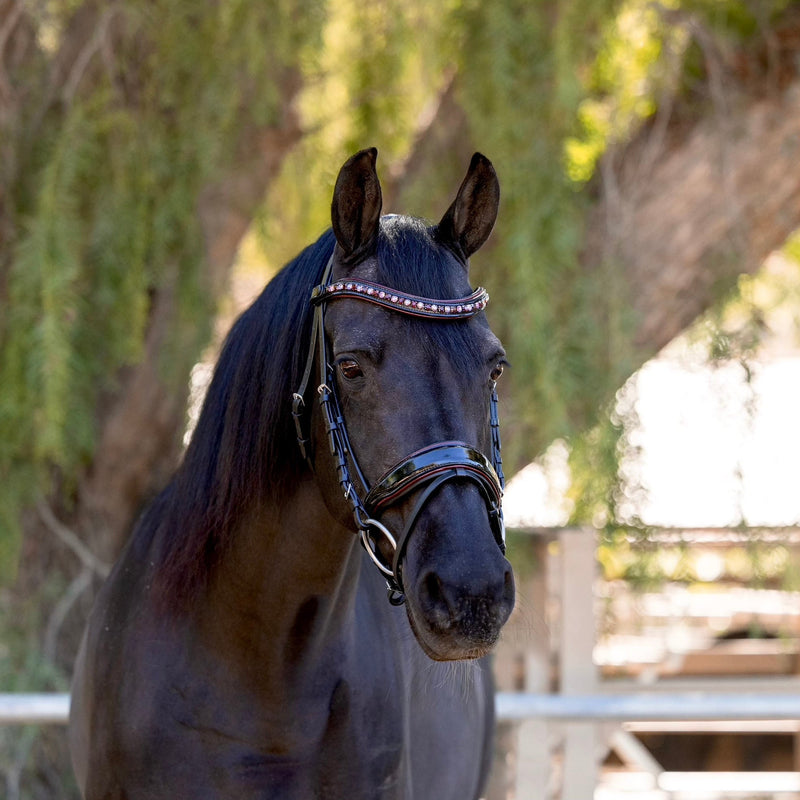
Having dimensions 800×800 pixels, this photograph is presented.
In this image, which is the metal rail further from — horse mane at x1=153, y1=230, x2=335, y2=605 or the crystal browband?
the crystal browband

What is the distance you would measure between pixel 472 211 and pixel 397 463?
19.5 inches

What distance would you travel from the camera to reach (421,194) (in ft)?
12.4

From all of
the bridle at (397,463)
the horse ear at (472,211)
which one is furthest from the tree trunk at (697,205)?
the bridle at (397,463)

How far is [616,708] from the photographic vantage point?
277cm

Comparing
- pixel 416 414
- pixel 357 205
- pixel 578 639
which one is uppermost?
pixel 357 205

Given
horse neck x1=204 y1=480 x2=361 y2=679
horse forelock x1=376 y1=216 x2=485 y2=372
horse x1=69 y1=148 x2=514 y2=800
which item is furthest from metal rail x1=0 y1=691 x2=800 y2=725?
horse forelock x1=376 y1=216 x2=485 y2=372

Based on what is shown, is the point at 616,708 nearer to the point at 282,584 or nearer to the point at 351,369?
the point at 282,584

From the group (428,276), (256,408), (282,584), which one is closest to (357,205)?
(428,276)

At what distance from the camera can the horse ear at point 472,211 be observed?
1.74 meters

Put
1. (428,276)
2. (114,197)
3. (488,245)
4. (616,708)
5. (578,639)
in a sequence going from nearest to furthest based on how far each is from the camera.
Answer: (428,276), (616,708), (578,639), (114,197), (488,245)

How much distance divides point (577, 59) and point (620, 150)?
61cm

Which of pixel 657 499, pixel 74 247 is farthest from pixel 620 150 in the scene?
pixel 74 247

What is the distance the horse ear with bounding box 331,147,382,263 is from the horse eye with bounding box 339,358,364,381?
20 cm

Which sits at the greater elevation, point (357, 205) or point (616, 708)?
point (357, 205)
